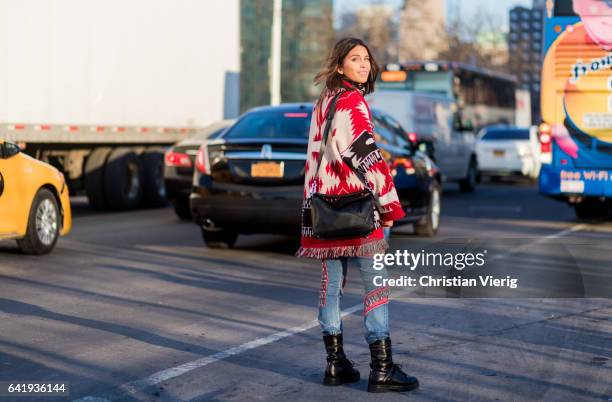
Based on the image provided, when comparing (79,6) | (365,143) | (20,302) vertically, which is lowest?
(20,302)

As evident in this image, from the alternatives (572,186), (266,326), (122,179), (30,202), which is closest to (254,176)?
(30,202)

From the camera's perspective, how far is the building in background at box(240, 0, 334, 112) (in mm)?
70250

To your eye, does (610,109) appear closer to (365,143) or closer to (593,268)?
(593,268)

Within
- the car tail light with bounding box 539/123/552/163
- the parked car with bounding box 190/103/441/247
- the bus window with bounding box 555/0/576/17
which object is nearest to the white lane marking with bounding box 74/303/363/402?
the parked car with bounding box 190/103/441/247

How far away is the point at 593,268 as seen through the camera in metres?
9.85

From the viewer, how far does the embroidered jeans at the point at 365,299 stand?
6293 mm

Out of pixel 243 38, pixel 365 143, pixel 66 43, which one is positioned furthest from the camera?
pixel 243 38

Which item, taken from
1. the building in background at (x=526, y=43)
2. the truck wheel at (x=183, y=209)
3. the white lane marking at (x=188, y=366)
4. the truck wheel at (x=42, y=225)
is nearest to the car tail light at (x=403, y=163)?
the truck wheel at (x=42, y=225)

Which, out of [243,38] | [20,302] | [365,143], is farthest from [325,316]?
[243,38]

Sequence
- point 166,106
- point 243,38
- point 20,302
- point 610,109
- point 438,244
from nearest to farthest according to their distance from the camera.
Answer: point 438,244
point 20,302
point 610,109
point 166,106
point 243,38

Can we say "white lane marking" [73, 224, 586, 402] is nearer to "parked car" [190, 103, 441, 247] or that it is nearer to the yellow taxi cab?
"parked car" [190, 103, 441, 247]

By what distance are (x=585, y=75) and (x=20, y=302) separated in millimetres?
9500

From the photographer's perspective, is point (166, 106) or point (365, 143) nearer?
point (365, 143)

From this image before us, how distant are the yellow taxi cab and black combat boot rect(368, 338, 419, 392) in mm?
6345
